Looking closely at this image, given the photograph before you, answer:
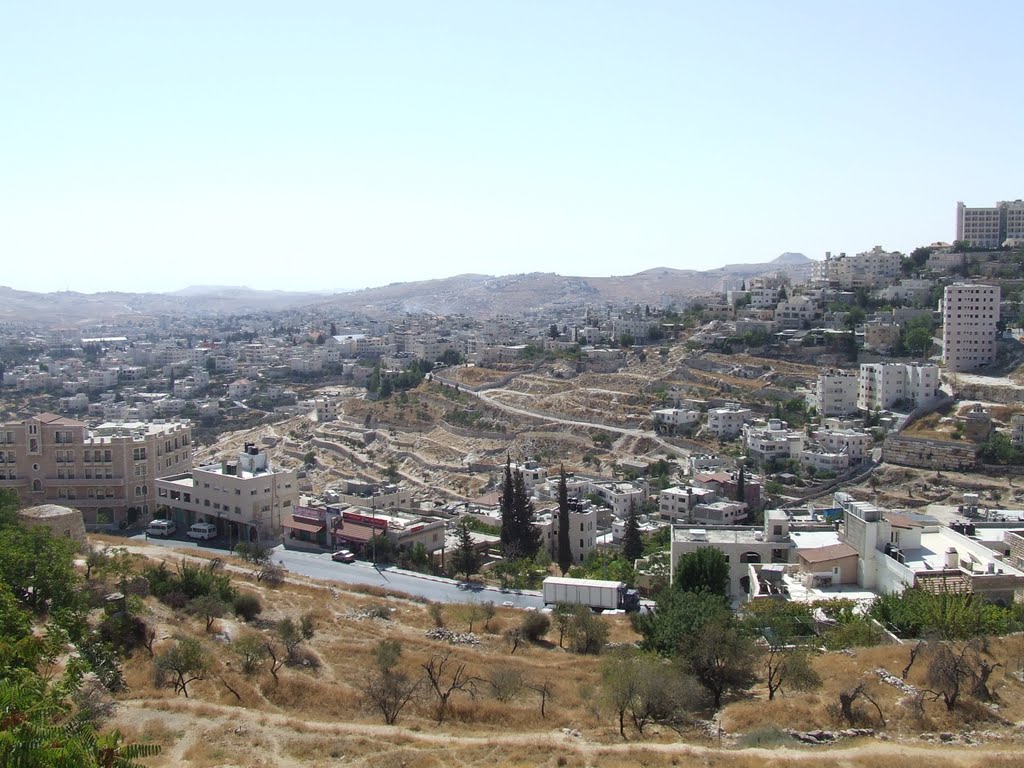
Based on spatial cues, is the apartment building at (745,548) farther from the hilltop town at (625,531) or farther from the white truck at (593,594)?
the white truck at (593,594)

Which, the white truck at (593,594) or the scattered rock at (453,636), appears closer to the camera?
the scattered rock at (453,636)

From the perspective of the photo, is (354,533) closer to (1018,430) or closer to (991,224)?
(1018,430)

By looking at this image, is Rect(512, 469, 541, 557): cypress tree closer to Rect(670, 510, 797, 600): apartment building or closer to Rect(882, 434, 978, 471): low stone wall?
Rect(670, 510, 797, 600): apartment building

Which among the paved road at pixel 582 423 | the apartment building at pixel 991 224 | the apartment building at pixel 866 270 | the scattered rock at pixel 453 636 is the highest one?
the apartment building at pixel 991 224

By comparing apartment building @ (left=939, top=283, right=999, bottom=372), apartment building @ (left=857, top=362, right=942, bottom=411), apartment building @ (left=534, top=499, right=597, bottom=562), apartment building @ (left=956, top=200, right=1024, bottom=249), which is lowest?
apartment building @ (left=534, top=499, right=597, bottom=562)

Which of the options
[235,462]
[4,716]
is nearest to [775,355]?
[235,462]

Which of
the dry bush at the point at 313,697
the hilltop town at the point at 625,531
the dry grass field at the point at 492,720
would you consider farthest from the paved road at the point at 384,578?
the dry bush at the point at 313,697

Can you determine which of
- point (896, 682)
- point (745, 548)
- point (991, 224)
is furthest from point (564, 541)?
point (991, 224)

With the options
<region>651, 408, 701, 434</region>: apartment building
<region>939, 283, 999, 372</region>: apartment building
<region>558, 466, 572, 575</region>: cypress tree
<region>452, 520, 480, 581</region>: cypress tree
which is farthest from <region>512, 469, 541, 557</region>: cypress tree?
<region>939, 283, 999, 372</region>: apartment building
